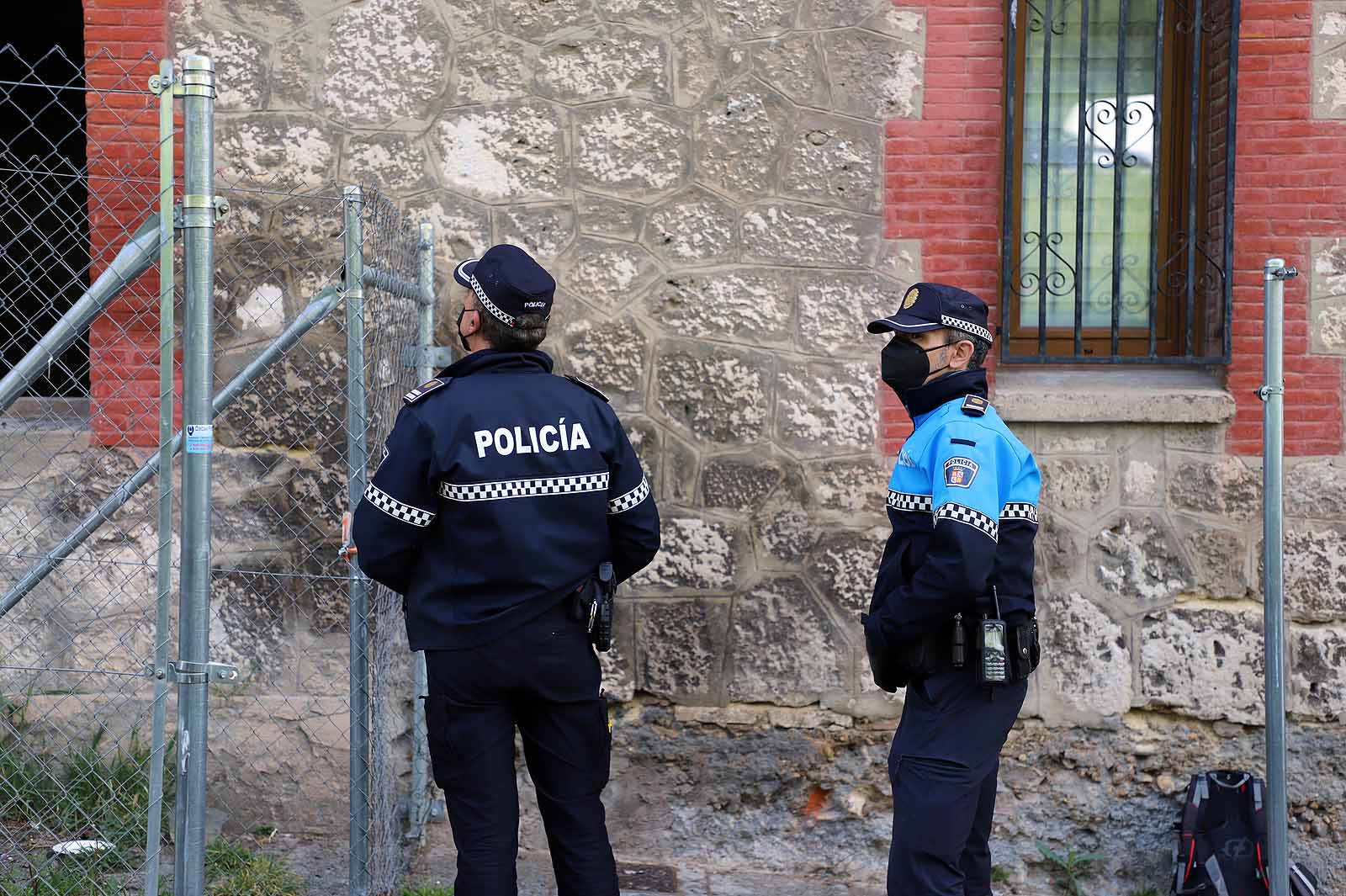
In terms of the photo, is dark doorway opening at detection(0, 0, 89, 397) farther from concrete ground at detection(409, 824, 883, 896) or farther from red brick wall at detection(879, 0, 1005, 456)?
red brick wall at detection(879, 0, 1005, 456)

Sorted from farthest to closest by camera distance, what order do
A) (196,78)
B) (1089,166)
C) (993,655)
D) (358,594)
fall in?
(1089,166), (358,594), (993,655), (196,78)

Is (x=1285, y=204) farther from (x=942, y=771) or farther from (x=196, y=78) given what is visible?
(x=196, y=78)

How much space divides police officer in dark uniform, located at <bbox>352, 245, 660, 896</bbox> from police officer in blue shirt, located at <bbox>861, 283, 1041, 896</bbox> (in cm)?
78

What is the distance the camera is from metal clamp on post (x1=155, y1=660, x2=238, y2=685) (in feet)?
9.46

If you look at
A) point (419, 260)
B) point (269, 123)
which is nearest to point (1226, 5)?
point (419, 260)

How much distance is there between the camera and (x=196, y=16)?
4742 mm

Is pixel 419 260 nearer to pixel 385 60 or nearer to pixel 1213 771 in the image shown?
pixel 385 60

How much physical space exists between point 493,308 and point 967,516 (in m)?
1.33

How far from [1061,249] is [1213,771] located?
209cm

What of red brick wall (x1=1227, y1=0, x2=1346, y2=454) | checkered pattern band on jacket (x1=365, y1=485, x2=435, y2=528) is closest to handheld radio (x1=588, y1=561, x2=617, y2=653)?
checkered pattern band on jacket (x1=365, y1=485, x2=435, y2=528)

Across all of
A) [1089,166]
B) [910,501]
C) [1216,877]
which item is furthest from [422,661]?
[1089,166]

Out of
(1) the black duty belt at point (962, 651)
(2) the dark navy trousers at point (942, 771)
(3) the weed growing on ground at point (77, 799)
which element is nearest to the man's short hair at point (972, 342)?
(1) the black duty belt at point (962, 651)

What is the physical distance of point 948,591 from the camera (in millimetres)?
3094

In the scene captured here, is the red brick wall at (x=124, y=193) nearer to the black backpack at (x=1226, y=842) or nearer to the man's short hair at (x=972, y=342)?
the man's short hair at (x=972, y=342)
